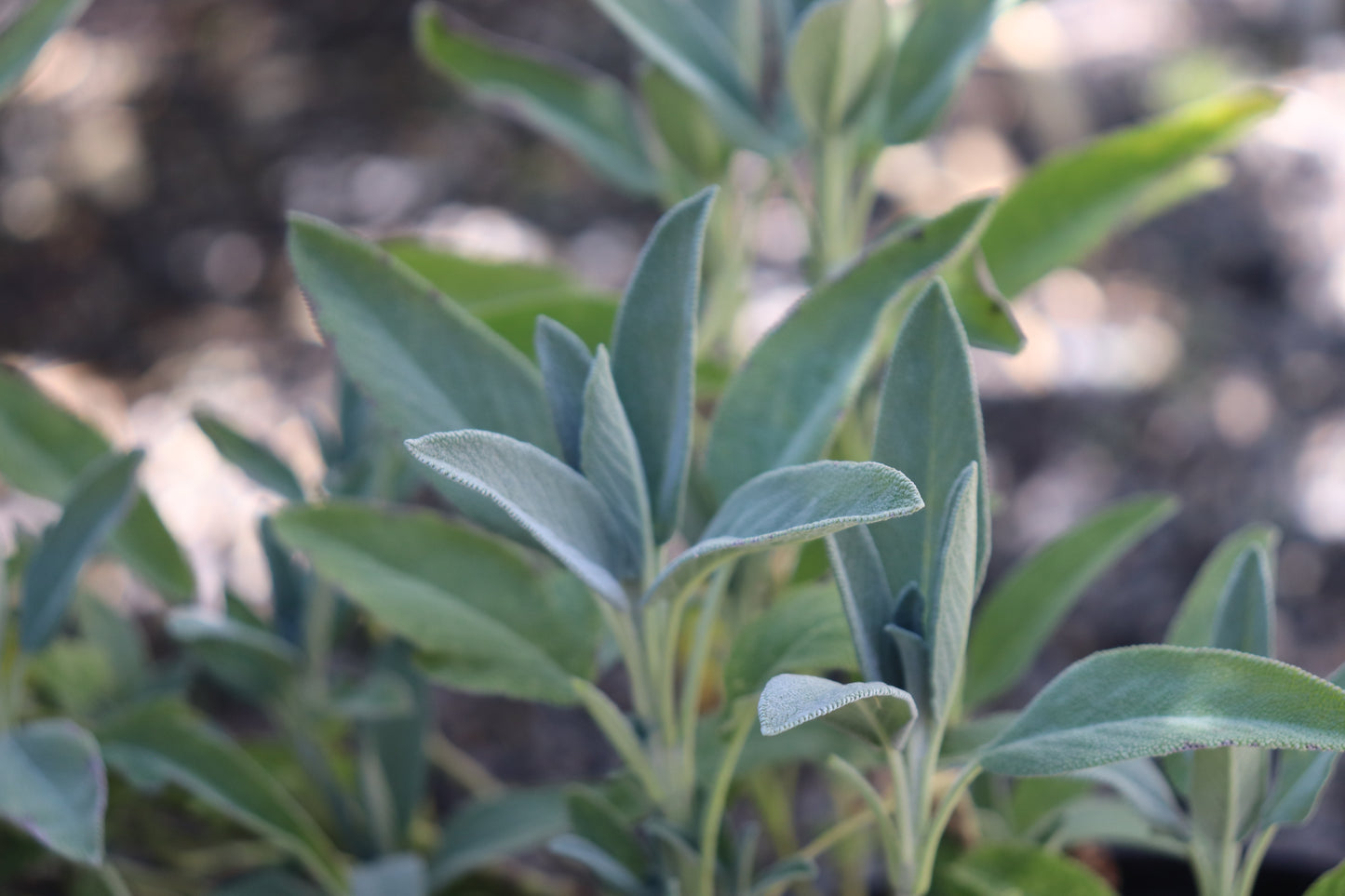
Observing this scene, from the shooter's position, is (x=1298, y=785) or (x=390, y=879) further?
(x=390, y=879)

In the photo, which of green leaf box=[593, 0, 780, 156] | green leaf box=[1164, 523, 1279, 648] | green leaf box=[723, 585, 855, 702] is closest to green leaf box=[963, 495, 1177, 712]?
green leaf box=[1164, 523, 1279, 648]

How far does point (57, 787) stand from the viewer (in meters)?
0.48

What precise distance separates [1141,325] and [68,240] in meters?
1.43

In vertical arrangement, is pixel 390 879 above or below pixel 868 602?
below

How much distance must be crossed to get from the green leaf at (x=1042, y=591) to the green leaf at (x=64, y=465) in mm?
447

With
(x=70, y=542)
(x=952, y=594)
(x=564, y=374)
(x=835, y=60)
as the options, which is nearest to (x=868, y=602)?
(x=952, y=594)

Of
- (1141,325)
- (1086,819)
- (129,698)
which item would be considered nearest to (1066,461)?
(1141,325)

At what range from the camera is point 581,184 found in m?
1.59

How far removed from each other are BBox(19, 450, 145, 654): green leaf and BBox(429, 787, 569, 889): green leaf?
241 millimetres

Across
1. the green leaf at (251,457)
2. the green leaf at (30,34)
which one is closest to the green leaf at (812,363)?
the green leaf at (251,457)

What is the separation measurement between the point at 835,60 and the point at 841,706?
31cm

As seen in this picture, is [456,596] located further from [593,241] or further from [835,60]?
[593,241]

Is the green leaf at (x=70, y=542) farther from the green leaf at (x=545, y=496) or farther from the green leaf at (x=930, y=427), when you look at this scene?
the green leaf at (x=930, y=427)

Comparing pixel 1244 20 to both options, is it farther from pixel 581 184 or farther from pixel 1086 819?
pixel 1086 819
